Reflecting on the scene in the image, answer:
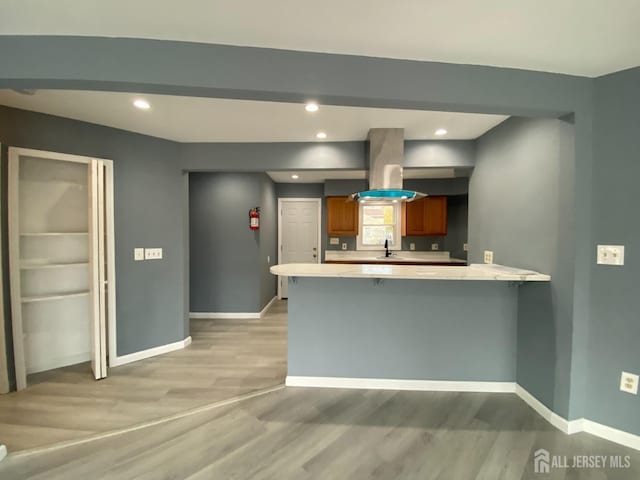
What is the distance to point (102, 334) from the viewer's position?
101 inches

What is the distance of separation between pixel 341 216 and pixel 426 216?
1616mm

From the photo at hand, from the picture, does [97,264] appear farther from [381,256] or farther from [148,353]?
[381,256]

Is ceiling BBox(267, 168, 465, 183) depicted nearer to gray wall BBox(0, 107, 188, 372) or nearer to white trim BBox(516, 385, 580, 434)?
gray wall BBox(0, 107, 188, 372)

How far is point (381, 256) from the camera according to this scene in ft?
17.8

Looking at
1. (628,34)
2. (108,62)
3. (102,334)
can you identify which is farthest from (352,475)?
(628,34)

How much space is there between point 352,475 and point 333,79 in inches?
91.2

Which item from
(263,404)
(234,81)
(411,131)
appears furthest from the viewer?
(411,131)

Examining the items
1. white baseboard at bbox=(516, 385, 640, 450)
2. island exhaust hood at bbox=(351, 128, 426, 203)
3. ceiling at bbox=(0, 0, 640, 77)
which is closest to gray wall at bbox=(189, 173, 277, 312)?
island exhaust hood at bbox=(351, 128, 426, 203)

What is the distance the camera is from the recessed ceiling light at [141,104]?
2.20 metres

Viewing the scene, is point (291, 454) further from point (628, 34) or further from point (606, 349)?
point (628, 34)

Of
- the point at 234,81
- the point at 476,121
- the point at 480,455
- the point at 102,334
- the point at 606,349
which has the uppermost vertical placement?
the point at 476,121

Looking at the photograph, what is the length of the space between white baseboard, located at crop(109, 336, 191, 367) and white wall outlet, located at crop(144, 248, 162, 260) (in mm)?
1033

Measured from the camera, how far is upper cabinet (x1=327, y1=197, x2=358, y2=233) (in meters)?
5.31

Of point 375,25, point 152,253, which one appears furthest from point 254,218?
point 375,25
